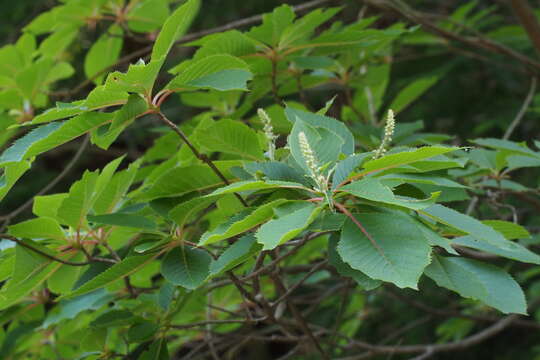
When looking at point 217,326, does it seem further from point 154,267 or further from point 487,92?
point 487,92

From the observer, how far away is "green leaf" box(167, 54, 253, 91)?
108 cm

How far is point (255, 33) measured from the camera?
1.52 meters

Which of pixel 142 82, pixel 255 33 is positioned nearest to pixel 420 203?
pixel 142 82

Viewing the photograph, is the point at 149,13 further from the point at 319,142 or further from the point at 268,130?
the point at 319,142

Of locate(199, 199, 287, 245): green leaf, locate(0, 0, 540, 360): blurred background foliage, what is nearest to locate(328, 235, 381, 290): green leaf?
locate(199, 199, 287, 245): green leaf

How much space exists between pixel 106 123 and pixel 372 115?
45.1 inches

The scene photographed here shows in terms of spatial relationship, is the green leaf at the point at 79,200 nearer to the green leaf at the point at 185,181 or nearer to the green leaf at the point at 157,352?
the green leaf at the point at 185,181

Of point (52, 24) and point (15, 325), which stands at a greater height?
point (52, 24)

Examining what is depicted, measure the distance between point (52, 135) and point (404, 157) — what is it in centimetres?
53

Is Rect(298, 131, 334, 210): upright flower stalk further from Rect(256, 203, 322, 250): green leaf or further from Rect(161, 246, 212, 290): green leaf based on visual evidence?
Rect(161, 246, 212, 290): green leaf

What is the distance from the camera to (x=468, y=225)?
94 centimetres

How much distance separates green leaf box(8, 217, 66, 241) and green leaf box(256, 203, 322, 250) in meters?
0.56

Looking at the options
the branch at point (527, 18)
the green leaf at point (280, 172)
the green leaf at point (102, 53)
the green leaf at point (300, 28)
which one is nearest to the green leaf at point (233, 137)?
the green leaf at point (280, 172)

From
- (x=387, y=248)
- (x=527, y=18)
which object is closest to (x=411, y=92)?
(x=527, y=18)
